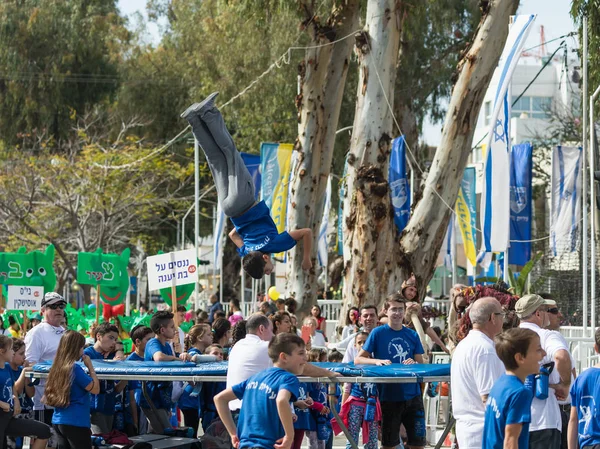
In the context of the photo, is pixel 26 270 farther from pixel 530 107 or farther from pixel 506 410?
pixel 530 107

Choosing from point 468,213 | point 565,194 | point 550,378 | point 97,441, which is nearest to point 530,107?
point 468,213

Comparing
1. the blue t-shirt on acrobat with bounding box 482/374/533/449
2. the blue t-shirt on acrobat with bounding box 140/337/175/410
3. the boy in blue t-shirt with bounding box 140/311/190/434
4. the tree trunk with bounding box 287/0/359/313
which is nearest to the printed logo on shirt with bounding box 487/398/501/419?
the blue t-shirt on acrobat with bounding box 482/374/533/449

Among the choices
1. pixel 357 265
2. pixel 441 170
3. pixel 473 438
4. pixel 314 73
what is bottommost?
pixel 473 438

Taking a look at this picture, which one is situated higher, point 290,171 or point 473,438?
point 290,171

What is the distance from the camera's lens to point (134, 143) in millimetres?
41344

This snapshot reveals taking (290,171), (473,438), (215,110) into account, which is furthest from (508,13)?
(473,438)

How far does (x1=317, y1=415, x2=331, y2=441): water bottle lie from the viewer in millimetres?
9742

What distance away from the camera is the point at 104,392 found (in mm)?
11078

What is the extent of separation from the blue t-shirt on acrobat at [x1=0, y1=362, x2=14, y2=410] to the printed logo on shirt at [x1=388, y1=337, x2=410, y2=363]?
3.61 m

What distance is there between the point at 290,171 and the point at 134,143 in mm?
19766

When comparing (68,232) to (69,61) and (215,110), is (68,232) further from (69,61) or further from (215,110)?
(215,110)

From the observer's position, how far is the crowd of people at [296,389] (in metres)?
7.04

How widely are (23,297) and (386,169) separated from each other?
674 centimetres

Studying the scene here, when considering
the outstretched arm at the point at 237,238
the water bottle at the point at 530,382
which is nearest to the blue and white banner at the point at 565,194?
the outstretched arm at the point at 237,238
